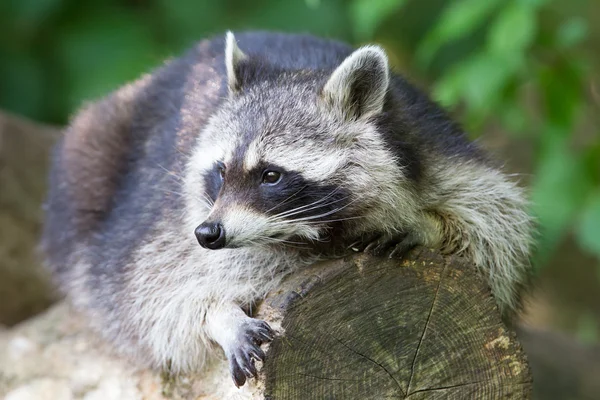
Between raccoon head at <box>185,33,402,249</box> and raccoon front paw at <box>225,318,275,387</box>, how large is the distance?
363 mm

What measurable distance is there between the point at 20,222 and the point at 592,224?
4.23m

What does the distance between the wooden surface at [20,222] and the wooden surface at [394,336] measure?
133 inches

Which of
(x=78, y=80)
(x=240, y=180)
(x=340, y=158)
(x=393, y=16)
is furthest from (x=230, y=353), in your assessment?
(x=393, y=16)

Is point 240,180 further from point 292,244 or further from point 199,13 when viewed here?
point 199,13

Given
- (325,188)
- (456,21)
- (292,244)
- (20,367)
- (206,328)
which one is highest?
(456,21)

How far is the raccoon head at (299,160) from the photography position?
3.39 metres

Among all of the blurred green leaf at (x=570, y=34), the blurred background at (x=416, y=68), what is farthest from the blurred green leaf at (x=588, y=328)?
the blurred green leaf at (x=570, y=34)

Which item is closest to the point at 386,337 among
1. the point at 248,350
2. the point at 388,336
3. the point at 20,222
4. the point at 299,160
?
the point at 388,336

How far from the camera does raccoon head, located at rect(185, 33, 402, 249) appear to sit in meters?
3.39

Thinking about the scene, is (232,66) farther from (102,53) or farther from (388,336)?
(102,53)

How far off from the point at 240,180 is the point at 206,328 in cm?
78

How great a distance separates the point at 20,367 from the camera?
4.54 m

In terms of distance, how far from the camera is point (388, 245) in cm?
345

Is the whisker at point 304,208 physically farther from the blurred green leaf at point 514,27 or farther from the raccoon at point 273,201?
the blurred green leaf at point 514,27
